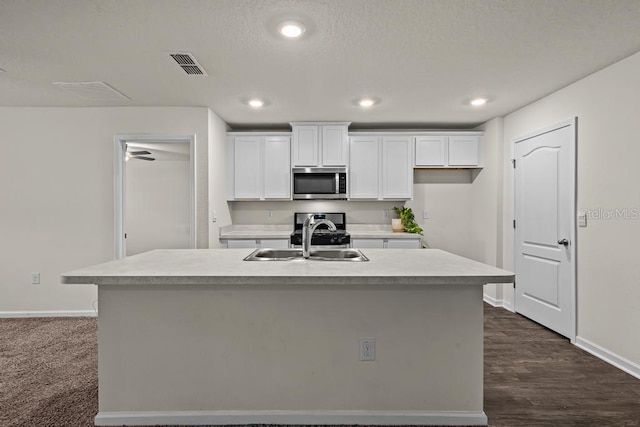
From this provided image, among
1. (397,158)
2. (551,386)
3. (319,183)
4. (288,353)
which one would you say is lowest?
(551,386)

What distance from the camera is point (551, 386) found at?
7.73 ft

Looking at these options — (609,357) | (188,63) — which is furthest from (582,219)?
A: (188,63)

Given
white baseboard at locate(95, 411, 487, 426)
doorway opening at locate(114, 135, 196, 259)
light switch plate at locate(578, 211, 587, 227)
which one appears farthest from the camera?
doorway opening at locate(114, 135, 196, 259)

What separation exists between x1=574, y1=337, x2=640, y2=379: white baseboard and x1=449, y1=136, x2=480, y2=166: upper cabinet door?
2.42 meters

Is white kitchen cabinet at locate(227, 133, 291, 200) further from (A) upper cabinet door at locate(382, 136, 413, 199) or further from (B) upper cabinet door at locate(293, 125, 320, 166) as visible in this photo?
(A) upper cabinet door at locate(382, 136, 413, 199)

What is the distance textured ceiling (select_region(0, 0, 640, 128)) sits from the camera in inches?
79.6

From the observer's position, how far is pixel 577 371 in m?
2.59

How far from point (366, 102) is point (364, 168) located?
1.13 metres

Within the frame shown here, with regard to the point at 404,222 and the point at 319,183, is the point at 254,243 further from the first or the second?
the point at 404,222

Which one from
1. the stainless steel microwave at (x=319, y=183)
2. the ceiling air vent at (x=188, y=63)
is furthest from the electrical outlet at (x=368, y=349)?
the stainless steel microwave at (x=319, y=183)

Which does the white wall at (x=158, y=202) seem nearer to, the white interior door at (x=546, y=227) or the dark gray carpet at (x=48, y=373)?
the dark gray carpet at (x=48, y=373)

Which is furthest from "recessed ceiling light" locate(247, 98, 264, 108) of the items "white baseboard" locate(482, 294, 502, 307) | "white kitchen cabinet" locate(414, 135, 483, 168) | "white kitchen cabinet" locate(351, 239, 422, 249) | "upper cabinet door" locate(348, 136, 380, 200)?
"white baseboard" locate(482, 294, 502, 307)

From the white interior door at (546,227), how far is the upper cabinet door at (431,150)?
2.94 feet

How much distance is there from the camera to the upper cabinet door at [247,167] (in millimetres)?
4707
